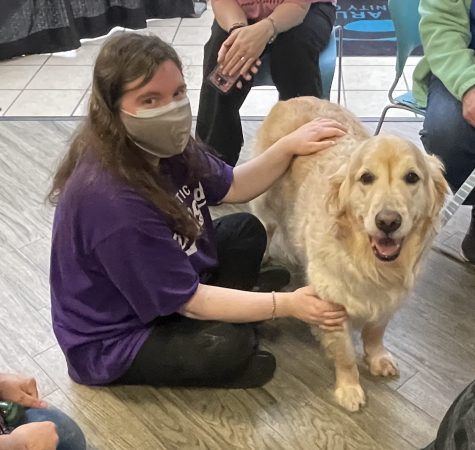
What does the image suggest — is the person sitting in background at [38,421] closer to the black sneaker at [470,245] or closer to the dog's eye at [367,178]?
the dog's eye at [367,178]

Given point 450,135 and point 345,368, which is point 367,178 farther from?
point 450,135

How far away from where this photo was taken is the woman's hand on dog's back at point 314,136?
1.88 metres

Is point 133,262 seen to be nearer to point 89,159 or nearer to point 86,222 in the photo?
point 86,222

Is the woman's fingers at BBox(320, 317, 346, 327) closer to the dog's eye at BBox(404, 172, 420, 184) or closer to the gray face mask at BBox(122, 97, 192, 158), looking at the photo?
the dog's eye at BBox(404, 172, 420, 184)

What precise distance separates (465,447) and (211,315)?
799mm

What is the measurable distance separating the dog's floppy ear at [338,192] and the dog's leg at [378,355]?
423mm

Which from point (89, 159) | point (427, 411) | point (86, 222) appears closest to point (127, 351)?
point (86, 222)

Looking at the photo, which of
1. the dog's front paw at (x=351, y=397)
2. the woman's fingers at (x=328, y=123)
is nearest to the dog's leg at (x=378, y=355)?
the dog's front paw at (x=351, y=397)

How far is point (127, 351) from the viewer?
1.74 meters

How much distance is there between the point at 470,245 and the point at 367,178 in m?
0.96

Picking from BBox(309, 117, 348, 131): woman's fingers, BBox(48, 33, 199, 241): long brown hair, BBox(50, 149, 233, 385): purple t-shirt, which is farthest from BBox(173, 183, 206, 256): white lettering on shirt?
BBox(309, 117, 348, 131): woman's fingers

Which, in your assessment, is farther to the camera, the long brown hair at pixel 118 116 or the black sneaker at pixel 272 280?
the black sneaker at pixel 272 280

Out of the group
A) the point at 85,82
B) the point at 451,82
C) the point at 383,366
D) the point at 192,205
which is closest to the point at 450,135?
the point at 451,82

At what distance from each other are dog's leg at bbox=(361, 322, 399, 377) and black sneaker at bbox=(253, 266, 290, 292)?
390mm
